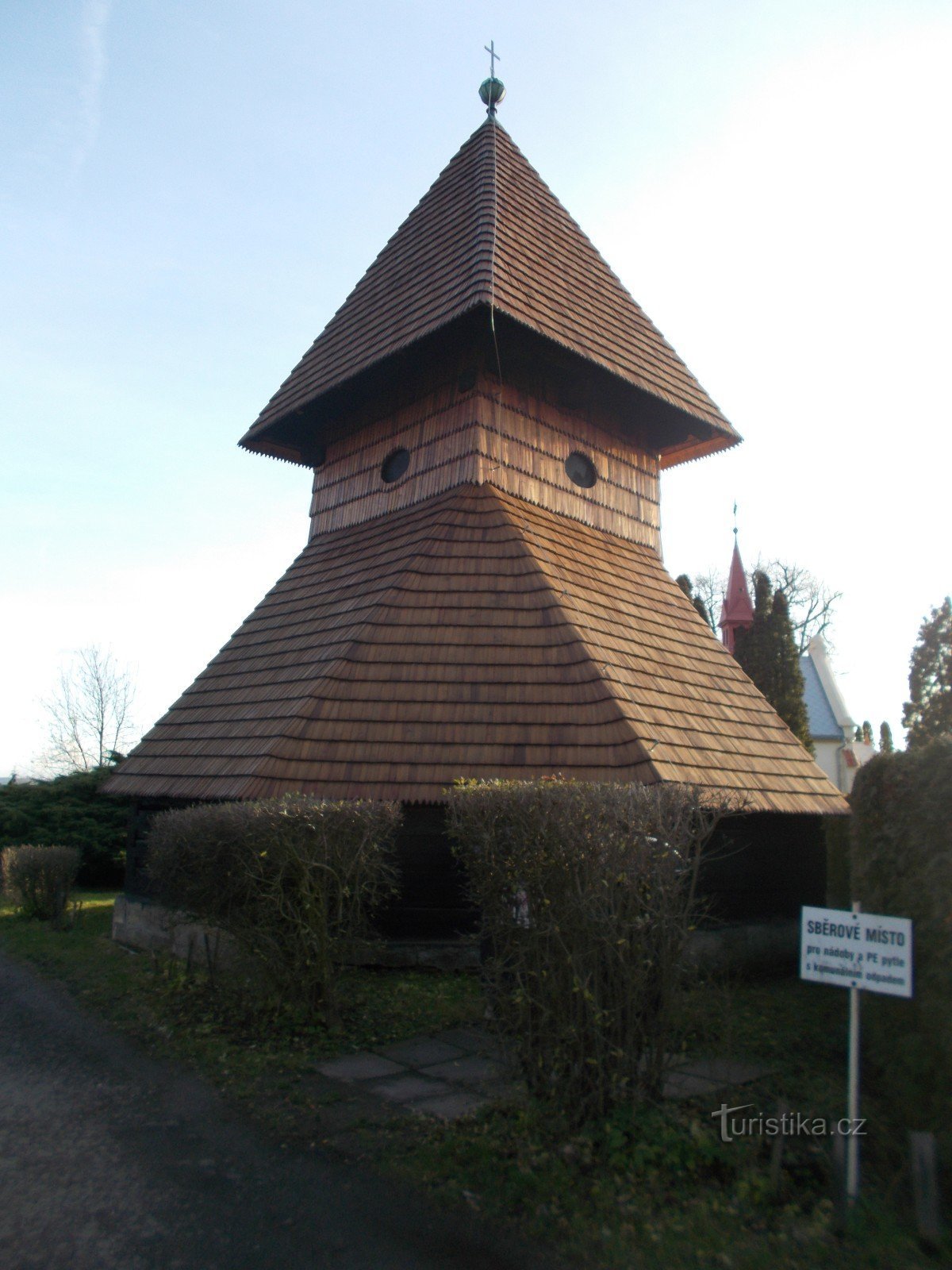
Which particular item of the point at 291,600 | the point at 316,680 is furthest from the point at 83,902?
the point at 316,680

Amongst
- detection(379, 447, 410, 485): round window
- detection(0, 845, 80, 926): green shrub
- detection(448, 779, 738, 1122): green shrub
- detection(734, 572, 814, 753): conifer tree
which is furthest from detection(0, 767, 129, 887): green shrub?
detection(448, 779, 738, 1122): green shrub

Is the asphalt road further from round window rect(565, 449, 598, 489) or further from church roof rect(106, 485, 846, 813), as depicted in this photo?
round window rect(565, 449, 598, 489)

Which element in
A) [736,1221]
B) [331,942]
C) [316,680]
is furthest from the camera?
[316,680]

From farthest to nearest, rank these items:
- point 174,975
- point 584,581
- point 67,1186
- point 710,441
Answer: point 710,441
point 584,581
point 174,975
point 67,1186

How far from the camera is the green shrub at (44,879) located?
1238 cm

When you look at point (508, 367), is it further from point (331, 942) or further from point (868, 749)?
point (868, 749)

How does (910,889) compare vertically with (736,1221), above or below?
above

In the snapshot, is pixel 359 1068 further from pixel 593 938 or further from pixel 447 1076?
pixel 593 938

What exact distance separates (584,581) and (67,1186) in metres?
7.63

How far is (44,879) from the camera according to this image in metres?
12.5

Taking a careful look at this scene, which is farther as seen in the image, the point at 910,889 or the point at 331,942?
the point at 331,942

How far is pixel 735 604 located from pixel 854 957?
27.5 meters

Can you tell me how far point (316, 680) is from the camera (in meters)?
8.86

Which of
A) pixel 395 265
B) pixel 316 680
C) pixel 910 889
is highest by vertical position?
pixel 395 265
